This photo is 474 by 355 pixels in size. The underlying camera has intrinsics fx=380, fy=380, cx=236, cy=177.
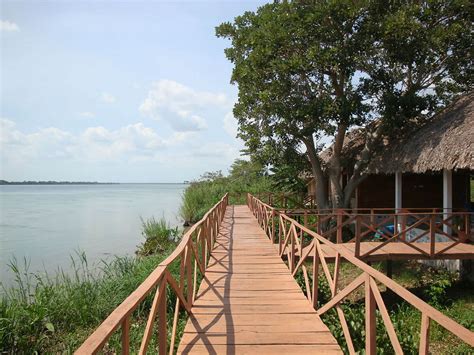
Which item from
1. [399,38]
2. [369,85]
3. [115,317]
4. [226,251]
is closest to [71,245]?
[226,251]

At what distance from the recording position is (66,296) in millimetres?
6031

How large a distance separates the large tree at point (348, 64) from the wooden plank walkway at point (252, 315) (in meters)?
5.87

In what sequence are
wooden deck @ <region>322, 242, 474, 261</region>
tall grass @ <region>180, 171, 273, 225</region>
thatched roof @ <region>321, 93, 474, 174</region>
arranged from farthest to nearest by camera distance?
tall grass @ <region>180, 171, 273, 225</region>, thatched roof @ <region>321, 93, 474, 174</region>, wooden deck @ <region>322, 242, 474, 261</region>

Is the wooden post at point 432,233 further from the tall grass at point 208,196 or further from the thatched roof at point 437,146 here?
the tall grass at point 208,196

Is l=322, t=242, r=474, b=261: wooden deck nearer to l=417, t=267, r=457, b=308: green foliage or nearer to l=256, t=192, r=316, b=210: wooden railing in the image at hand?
l=417, t=267, r=457, b=308: green foliage

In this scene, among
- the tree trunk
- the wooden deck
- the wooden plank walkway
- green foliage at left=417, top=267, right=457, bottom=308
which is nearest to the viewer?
the wooden plank walkway

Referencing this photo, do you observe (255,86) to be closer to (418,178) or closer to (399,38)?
(399,38)

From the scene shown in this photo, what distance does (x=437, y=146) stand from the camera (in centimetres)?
916

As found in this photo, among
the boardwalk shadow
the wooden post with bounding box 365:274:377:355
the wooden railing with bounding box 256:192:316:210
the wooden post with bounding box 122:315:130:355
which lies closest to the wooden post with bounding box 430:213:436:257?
the boardwalk shadow

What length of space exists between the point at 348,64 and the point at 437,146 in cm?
326

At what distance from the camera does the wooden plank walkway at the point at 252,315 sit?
3.30m

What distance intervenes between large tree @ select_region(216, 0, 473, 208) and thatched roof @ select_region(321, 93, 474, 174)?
549 mm

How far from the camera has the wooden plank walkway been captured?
330 cm

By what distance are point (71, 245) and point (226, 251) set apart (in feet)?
30.8
